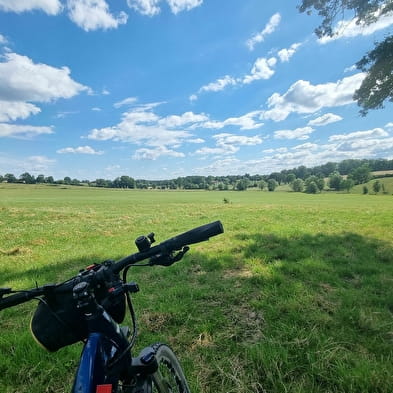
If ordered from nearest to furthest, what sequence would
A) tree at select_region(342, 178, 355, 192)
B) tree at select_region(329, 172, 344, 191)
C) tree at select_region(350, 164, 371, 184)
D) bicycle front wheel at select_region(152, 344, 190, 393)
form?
bicycle front wheel at select_region(152, 344, 190, 393)
tree at select_region(342, 178, 355, 192)
tree at select_region(329, 172, 344, 191)
tree at select_region(350, 164, 371, 184)

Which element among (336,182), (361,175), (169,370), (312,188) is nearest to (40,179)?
(312,188)

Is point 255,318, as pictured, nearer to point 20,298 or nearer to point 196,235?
point 196,235

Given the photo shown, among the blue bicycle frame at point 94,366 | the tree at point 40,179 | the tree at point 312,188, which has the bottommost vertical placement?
the tree at point 312,188

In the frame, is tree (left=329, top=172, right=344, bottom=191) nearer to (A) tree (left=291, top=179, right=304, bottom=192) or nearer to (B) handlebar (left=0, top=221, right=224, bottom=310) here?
(A) tree (left=291, top=179, right=304, bottom=192)

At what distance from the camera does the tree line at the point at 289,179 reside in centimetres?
10288

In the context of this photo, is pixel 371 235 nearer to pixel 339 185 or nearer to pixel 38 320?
pixel 38 320

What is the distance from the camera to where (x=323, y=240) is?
9.82 metres

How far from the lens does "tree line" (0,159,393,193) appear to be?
103 m

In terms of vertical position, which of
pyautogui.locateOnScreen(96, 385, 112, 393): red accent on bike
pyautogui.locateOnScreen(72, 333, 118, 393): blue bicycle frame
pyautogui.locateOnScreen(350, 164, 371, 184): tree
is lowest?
pyautogui.locateOnScreen(350, 164, 371, 184): tree

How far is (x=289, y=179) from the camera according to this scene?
13825cm

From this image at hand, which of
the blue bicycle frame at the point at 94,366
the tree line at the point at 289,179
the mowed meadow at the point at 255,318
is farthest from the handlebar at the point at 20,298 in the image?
the tree line at the point at 289,179

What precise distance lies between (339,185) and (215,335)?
11078 cm

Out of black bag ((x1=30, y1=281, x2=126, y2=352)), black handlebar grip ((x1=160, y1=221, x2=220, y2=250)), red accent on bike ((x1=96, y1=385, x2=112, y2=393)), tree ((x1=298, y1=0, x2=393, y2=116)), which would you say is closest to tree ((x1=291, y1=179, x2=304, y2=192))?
tree ((x1=298, y1=0, x2=393, y2=116))

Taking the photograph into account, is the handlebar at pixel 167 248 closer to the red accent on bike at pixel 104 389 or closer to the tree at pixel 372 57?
the red accent on bike at pixel 104 389
